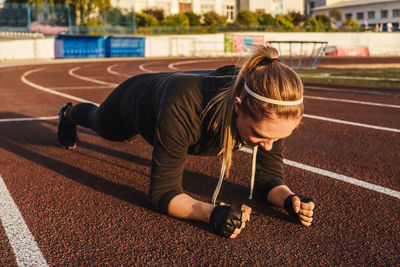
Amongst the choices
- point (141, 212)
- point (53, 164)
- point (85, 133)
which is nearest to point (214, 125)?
point (141, 212)

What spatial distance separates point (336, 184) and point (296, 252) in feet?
4.25

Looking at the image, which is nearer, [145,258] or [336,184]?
[145,258]

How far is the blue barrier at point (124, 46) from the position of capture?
34.8 m

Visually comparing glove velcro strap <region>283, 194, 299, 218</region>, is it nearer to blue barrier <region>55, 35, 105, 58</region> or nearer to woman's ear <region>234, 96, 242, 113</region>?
woman's ear <region>234, 96, 242, 113</region>

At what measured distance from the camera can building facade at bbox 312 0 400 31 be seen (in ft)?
241

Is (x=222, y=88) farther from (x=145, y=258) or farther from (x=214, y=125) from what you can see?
(x=145, y=258)

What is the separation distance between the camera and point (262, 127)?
2193mm

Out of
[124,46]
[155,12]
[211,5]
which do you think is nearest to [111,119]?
[124,46]

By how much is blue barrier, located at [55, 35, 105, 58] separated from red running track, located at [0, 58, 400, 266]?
29.2 meters

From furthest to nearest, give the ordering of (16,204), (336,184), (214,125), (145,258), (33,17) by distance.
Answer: (33,17) → (336,184) → (16,204) → (214,125) → (145,258)

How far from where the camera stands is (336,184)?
3418 mm

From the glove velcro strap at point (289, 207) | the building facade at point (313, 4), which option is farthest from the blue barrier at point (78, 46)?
the building facade at point (313, 4)

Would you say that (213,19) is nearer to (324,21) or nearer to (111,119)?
(324,21)

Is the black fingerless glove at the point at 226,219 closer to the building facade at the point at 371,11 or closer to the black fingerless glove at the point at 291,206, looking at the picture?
the black fingerless glove at the point at 291,206
